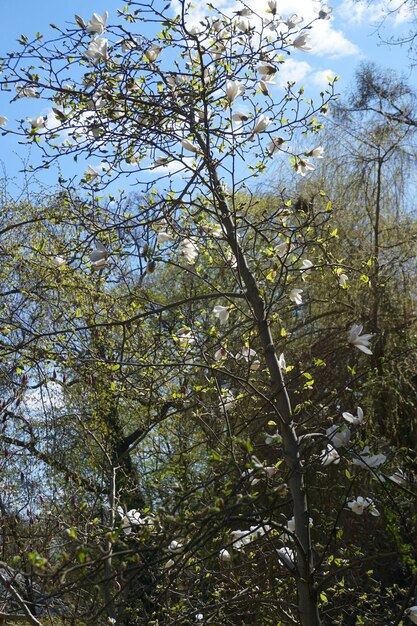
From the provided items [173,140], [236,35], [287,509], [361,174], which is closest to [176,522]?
[173,140]

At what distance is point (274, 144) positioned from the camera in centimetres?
276

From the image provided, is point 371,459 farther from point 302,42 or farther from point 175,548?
point 302,42

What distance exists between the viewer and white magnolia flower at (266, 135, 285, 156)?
275cm

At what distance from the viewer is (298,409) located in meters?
2.53

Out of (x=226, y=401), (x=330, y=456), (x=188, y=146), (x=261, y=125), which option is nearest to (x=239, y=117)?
(x=261, y=125)

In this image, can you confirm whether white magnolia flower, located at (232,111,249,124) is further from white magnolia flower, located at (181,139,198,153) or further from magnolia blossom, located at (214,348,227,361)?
magnolia blossom, located at (214,348,227,361)

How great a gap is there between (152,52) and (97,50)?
7.8 inches

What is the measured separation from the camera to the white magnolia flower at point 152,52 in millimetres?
2617

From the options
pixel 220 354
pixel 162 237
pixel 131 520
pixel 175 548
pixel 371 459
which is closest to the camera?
pixel 175 548

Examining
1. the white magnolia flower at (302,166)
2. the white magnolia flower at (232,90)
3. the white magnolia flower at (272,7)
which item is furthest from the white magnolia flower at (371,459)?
the white magnolia flower at (272,7)

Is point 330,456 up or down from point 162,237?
down

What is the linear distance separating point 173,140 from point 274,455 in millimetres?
3015

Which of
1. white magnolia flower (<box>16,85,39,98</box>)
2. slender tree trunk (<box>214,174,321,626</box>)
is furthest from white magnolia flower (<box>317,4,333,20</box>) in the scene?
white magnolia flower (<box>16,85,39,98</box>)

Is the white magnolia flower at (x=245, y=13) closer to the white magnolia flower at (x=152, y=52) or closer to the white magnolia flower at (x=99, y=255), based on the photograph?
the white magnolia flower at (x=152, y=52)
